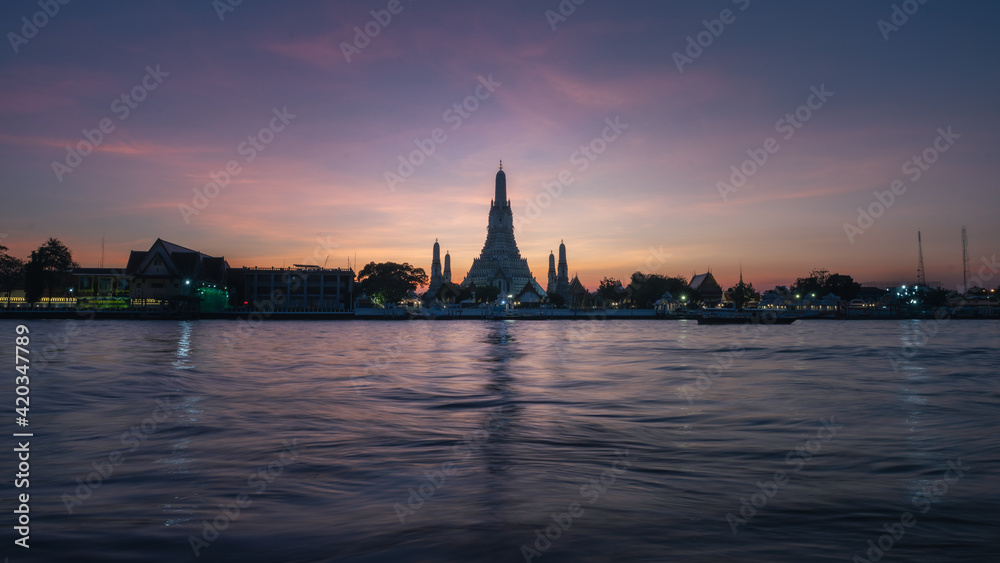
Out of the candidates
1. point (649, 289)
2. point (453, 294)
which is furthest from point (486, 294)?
point (649, 289)

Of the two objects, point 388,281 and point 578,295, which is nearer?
point 388,281

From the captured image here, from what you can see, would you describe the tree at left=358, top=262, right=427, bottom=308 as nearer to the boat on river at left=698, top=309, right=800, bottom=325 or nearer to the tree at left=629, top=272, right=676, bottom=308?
the tree at left=629, top=272, right=676, bottom=308

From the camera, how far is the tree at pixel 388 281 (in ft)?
370

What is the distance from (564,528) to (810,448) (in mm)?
5718

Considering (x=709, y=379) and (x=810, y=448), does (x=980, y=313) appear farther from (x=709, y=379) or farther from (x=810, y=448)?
(x=810, y=448)

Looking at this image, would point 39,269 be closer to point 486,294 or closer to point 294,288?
point 294,288

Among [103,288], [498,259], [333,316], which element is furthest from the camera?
[498,259]

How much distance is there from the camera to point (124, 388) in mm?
16906

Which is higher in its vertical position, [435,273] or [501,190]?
[501,190]

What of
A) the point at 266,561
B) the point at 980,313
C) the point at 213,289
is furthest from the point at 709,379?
the point at 980,313

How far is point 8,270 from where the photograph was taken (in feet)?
342

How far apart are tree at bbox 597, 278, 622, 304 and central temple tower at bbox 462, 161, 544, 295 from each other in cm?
1814

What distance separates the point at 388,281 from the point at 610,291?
6316 cm

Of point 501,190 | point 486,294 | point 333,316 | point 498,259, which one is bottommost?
point 333,316
